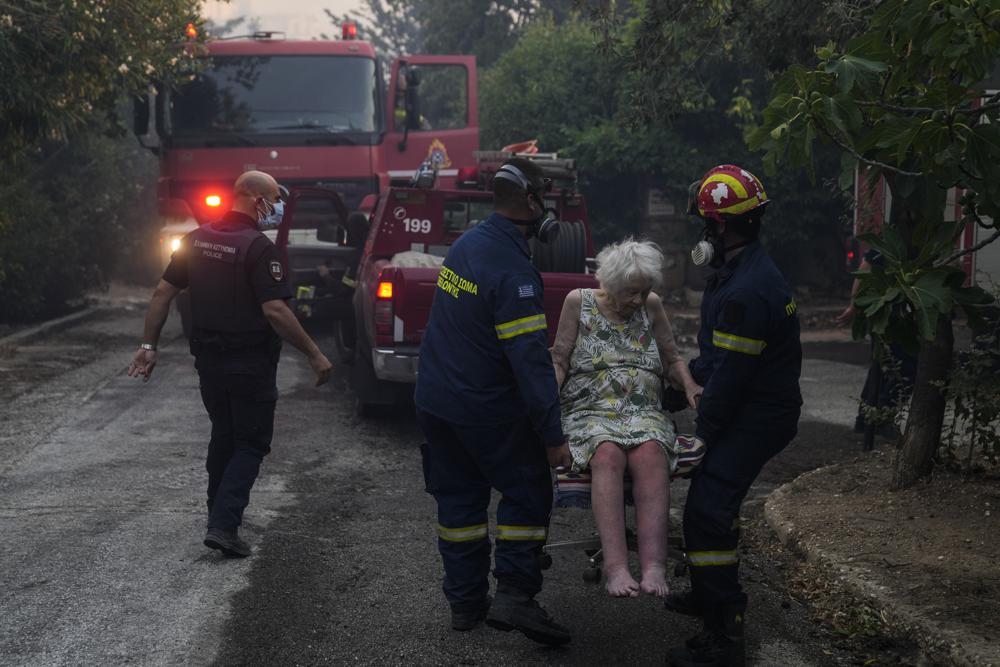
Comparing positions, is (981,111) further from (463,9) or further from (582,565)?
(463,9)

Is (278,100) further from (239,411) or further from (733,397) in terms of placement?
(733,397)

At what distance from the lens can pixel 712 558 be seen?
4.94 meters

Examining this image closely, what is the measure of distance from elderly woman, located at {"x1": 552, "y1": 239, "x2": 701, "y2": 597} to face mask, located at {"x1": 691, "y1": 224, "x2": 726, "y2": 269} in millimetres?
382

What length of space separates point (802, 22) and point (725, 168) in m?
5.51

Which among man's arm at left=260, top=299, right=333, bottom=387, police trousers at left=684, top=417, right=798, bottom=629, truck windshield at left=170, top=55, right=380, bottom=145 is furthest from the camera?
truck windshield at left=170, top=55, right=380, bottom=145

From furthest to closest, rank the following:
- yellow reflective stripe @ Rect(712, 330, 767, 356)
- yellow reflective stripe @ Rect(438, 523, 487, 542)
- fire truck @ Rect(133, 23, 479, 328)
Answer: fire truck @ Rect(133, 23, 479, 328)
yellow reflective stripe @ Rect(438, 523, 487, 542)
yellow reflective stripe @ Rect(712, 330, 767, 356)

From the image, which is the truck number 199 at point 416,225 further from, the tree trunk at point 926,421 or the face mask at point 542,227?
the face mask at point 542,227

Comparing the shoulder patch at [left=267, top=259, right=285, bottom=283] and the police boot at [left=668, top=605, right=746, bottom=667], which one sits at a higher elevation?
the shoulder patch at [left=267, top=259, right=285, bottom=283]

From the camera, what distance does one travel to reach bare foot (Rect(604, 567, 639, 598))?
4.91m

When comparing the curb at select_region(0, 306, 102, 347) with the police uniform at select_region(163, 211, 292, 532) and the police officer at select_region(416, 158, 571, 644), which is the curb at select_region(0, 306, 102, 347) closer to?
the police uniform at select_region(163, 211, 292, 532)

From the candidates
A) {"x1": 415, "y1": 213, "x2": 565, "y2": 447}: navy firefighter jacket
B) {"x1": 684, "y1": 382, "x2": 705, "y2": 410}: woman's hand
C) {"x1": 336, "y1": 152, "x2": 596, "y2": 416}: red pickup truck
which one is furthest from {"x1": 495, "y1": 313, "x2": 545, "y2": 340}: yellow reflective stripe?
{"x1": 336, "y1": 152, "x2": 596, "y2": 416}: red pickup truck

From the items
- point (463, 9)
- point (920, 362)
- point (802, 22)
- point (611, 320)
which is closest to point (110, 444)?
point (611, 320)

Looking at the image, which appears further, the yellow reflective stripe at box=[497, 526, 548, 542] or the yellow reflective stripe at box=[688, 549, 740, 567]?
the yellow reflective stripe at box=[497, 526, 548, 542]

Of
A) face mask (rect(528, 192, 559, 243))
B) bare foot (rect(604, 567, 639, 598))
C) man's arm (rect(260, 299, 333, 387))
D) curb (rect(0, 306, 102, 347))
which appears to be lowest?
curb (rect(0, 306, 102, 347))
